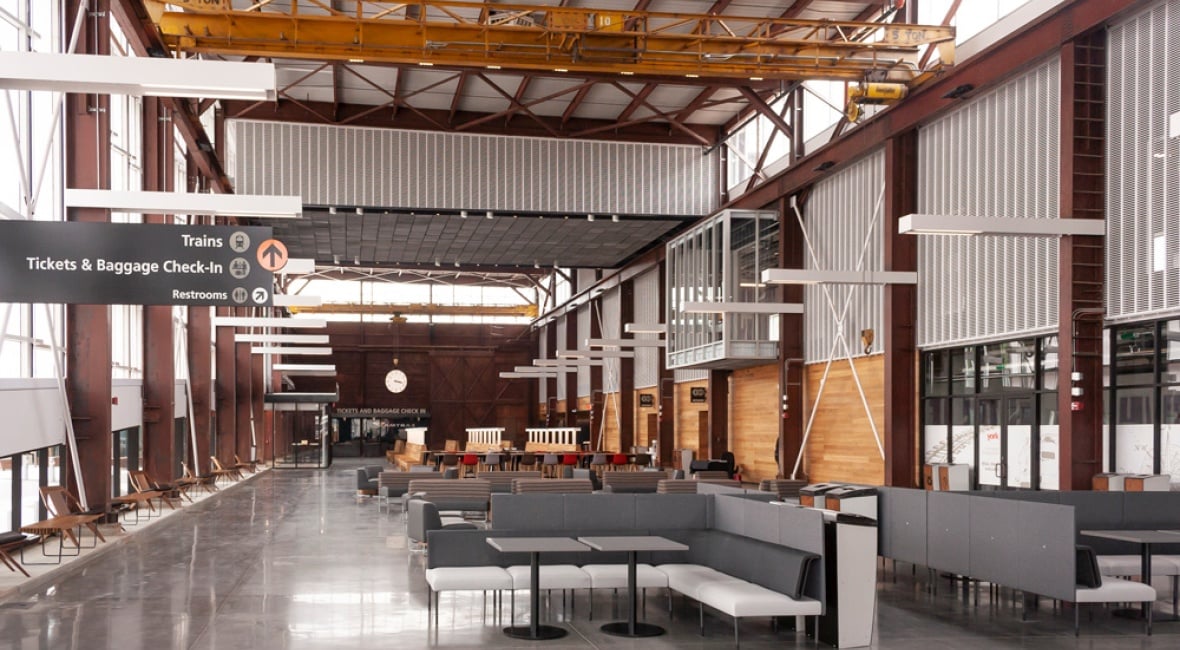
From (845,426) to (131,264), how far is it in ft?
50.5

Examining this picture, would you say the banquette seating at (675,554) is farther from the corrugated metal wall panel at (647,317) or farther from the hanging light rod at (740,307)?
the corrugated metal wall panel at (647,317)

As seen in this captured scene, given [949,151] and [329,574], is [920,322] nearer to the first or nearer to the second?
[949,151]

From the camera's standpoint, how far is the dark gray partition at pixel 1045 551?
377 inches

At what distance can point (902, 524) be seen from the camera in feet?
41.3

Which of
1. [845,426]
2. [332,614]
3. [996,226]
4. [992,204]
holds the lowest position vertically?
[332,614]

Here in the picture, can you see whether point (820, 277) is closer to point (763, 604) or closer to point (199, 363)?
point (763, 604)

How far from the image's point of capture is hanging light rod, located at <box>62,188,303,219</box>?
13023mm

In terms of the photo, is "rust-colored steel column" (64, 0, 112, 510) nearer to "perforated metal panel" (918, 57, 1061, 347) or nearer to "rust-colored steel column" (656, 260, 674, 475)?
"perforated metal panel" (918, 57, 1061, 347)

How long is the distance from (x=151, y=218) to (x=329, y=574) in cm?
1229

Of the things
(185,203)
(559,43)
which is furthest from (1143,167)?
(185,203)

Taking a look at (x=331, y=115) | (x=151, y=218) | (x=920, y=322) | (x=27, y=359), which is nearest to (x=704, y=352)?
(x=920, y=322)

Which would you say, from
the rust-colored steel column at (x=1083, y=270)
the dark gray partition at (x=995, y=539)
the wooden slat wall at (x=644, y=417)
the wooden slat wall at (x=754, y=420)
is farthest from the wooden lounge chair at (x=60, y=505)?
the wooden slat wall at (x=644, y=417)

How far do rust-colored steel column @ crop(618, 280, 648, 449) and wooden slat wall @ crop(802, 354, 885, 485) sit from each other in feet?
53.2

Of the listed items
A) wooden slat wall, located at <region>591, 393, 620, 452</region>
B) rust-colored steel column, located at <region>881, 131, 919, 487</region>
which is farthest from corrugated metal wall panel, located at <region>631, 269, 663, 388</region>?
rust-colored steel column, located at <region>881, 131, 919, 487</region>
